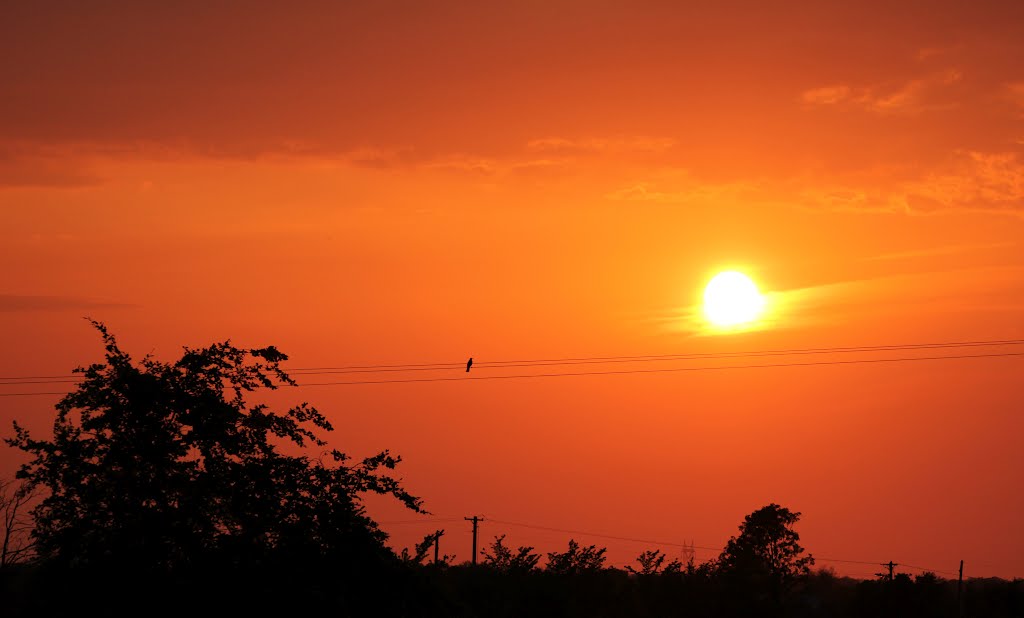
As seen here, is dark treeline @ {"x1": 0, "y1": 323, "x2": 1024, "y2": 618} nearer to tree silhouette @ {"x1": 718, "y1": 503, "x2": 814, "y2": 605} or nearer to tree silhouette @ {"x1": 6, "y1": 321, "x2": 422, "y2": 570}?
tree silhouette @ {"x1": 6, "y1": 321, "x2": 422, "y2": 570}

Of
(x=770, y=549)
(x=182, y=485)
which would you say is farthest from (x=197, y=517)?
(x=770, y=549)

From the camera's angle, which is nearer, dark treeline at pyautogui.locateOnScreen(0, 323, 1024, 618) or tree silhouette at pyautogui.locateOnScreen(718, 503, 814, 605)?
dark treeline at pyautogui.locateOnScreen(0, 323, 1024, 618)

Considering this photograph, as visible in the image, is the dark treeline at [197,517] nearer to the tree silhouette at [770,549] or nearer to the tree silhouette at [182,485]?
the tree silhouette at [182,485]

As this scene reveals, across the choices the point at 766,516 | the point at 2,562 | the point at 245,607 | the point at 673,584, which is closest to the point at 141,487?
the point at 245,607

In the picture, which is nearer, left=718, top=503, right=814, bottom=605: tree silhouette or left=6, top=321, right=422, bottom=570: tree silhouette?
left=6, top=321, right=422, bottom=570: tree silhouette

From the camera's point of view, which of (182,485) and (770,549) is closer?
(182,485)

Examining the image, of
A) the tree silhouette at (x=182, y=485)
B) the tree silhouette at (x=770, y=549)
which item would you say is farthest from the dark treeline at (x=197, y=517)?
the tree silhouette at (x=770, y=549)

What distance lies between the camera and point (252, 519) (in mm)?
29000

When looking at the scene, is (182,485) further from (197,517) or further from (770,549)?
(770,549)

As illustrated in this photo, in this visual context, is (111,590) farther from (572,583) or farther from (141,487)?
(572,583)

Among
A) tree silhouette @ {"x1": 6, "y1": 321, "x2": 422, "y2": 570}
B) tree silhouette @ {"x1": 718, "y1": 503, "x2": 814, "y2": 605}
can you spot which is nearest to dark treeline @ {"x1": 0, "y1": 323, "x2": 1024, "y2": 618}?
tree silhouette @ {"x1": 6, "y1": 321, "x2": 422, "y2": 570}

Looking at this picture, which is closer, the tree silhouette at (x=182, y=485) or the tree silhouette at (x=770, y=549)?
the tree silhouette at (x=182, y=485)

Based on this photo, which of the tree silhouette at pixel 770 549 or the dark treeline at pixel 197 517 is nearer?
the dark treeline at pixel 197 517

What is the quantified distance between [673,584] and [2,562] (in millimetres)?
58977
